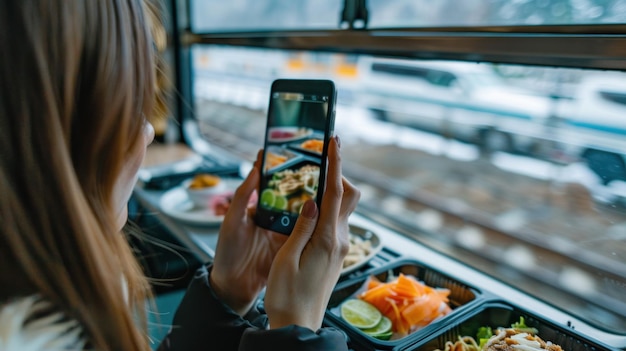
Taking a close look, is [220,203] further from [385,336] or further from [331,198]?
[331,198]

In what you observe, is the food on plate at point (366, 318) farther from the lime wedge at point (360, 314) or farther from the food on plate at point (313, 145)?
the food on plate at point (313, 145)

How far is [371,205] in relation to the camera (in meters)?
1.58

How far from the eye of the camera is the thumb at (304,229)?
632 millimetres

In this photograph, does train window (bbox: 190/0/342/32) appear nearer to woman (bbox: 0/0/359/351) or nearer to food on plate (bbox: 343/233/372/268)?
food on plate (bbox: 343/233/372/268)

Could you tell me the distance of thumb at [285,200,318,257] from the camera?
0.63 metres

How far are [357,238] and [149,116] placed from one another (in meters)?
0.73

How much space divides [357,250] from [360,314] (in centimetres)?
23

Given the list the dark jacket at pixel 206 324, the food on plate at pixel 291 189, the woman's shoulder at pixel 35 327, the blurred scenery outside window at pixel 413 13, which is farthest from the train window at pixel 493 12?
the woman's shoulder at pixel 35 327

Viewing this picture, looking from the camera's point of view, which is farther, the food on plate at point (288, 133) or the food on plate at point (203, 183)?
the food on plate at point (203, 183)

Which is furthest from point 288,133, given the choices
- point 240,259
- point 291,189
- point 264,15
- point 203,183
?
point 264,15

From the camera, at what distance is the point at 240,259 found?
2.70 ft

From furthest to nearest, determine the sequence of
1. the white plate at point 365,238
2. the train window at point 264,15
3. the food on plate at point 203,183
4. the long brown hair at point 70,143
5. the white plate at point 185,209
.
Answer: the food on plate at point 203,183 → the train window at point 264,15 → the white plate at point 185,209 → the white plate at point 365,238 → the long brown hair at point 70,143

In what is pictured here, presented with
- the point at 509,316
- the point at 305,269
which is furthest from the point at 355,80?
the point at 305,269

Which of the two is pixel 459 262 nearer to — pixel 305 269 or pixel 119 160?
pixel 305 269
